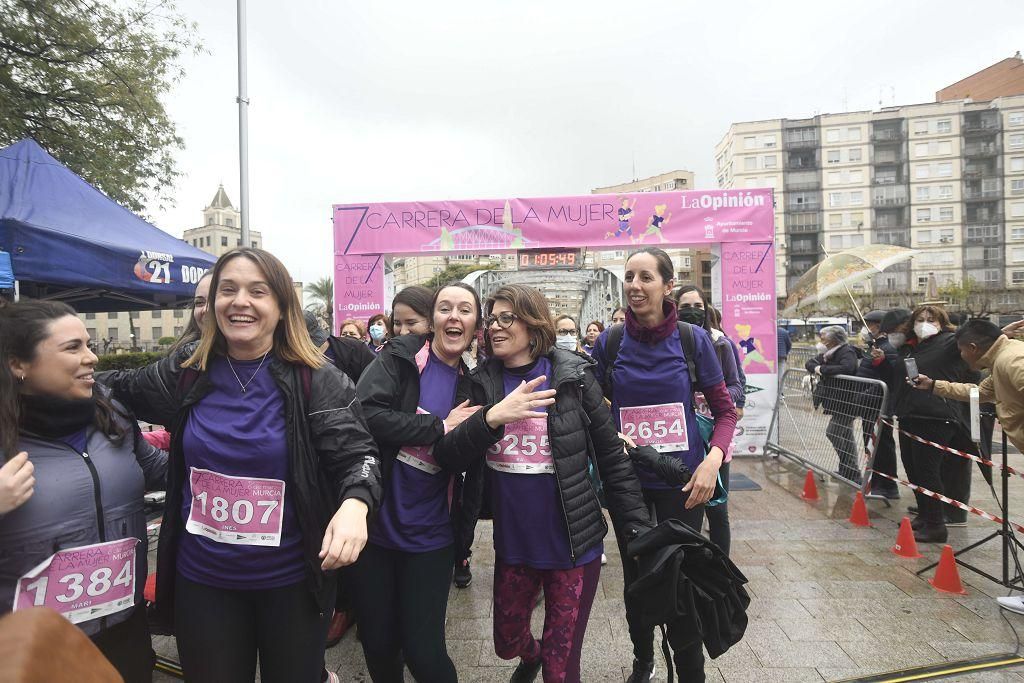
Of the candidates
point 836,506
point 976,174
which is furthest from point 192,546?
point 976,174

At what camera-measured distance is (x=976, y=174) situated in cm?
6125

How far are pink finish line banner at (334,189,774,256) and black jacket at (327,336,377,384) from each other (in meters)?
4.86

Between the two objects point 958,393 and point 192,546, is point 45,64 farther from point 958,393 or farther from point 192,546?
point 958,393

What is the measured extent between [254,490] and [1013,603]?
4303 millimetres

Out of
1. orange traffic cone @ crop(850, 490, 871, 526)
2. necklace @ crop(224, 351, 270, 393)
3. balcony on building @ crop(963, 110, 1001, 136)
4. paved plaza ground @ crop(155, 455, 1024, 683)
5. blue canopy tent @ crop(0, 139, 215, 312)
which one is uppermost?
balcony on building @ crop(963, 110, 1001, 136)

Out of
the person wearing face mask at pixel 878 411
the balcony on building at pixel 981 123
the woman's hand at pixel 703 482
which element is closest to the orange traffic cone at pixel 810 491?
the person wearing face mask at pixel 878 411

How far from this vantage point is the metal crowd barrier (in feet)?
19.0

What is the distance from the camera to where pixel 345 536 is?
5.38ft

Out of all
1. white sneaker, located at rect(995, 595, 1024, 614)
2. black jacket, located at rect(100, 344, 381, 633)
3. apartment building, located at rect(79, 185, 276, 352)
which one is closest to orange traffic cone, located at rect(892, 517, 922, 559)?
white sneaker, located at rect(995, 595, 1024, 614)

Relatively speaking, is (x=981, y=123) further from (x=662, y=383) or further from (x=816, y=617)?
(x=662, y=383)

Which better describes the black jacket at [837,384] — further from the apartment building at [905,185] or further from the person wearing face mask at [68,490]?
the apartment building at [905,185]

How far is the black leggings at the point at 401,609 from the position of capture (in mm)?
2164

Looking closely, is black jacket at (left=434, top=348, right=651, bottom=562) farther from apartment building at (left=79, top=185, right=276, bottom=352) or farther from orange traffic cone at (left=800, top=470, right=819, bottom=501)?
apartment building at (left=79, top=185, right=276, bottom=352)

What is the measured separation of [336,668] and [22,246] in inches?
145
